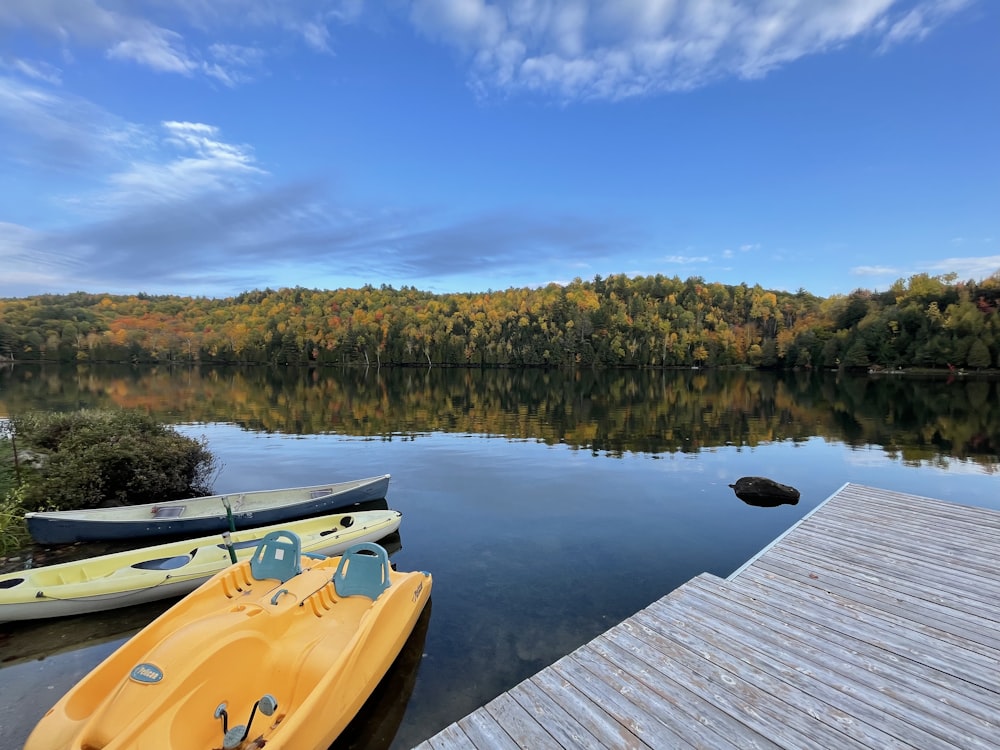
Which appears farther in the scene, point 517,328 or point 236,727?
point 517,328

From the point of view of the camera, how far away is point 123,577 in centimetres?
783

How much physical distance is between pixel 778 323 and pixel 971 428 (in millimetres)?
109095

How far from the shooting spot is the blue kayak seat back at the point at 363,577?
6.32 meters

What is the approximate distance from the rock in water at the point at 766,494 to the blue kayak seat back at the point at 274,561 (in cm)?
1237

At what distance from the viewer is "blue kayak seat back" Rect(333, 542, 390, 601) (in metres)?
6.32

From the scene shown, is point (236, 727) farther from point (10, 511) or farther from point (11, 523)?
point (11, 523)

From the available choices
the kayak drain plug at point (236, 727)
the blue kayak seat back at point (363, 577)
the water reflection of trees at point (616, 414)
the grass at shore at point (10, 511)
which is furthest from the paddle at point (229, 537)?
the water reflection of trees at point (616, 414)

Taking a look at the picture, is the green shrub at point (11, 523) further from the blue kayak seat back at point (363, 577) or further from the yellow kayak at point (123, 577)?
the blue kayak seat back at point (363, 577)

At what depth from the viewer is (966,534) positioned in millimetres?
8406

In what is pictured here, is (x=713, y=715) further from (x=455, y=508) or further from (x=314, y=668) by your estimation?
(x=455, y=508)

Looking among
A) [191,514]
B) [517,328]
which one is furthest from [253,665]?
[517,328]

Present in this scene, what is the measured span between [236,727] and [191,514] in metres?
9.06

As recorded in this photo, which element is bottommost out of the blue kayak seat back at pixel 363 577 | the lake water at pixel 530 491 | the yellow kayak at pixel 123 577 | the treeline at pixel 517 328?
the lake water at pixel 530 491

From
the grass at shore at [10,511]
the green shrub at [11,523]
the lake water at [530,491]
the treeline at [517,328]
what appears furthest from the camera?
the treeline at [517,328]
